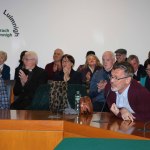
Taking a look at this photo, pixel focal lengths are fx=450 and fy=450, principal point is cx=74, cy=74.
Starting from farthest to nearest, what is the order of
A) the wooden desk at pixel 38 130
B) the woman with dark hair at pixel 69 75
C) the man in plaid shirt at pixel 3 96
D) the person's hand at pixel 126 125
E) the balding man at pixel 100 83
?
the woman with dark hair at pixel 69 75 < the balding man at pixel 100 83 < the man in plaid shirt at pixel 3 96 < the wooden desk at pixel 38 130 < the person's hand at pixel 126 125

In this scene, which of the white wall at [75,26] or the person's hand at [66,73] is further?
the white wall at [75,26]

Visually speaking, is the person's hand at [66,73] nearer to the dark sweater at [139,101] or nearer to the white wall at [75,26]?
the dark sweater at [139,101]

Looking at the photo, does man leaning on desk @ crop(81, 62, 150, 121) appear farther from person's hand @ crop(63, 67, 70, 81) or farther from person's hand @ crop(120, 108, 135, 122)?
person's hand @ crop(63, 67, 70, 81)

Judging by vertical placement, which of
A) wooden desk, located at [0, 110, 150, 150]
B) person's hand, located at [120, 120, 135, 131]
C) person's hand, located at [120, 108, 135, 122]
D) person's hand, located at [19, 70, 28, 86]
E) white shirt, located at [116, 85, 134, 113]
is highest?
person's hand, located at [19, 70, 28, 86]

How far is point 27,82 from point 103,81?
1031 mm

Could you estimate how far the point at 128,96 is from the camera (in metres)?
3.99

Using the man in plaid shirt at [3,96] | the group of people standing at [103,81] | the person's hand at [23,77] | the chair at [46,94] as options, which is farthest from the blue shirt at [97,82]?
the man in plaid shirt at [3,96]

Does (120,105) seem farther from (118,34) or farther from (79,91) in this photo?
(118,34)

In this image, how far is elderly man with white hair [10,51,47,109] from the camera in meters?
5.95

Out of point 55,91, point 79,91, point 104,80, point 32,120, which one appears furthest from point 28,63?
point 32,120

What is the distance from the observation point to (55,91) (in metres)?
4.18

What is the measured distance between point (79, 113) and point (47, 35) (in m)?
5.32

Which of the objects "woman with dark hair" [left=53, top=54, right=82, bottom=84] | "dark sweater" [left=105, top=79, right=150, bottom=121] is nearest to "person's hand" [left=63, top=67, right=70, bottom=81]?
"woman with dark hair" [left=53, top=54, right=82, bottom=84]

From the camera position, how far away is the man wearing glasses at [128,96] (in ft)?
12.8
